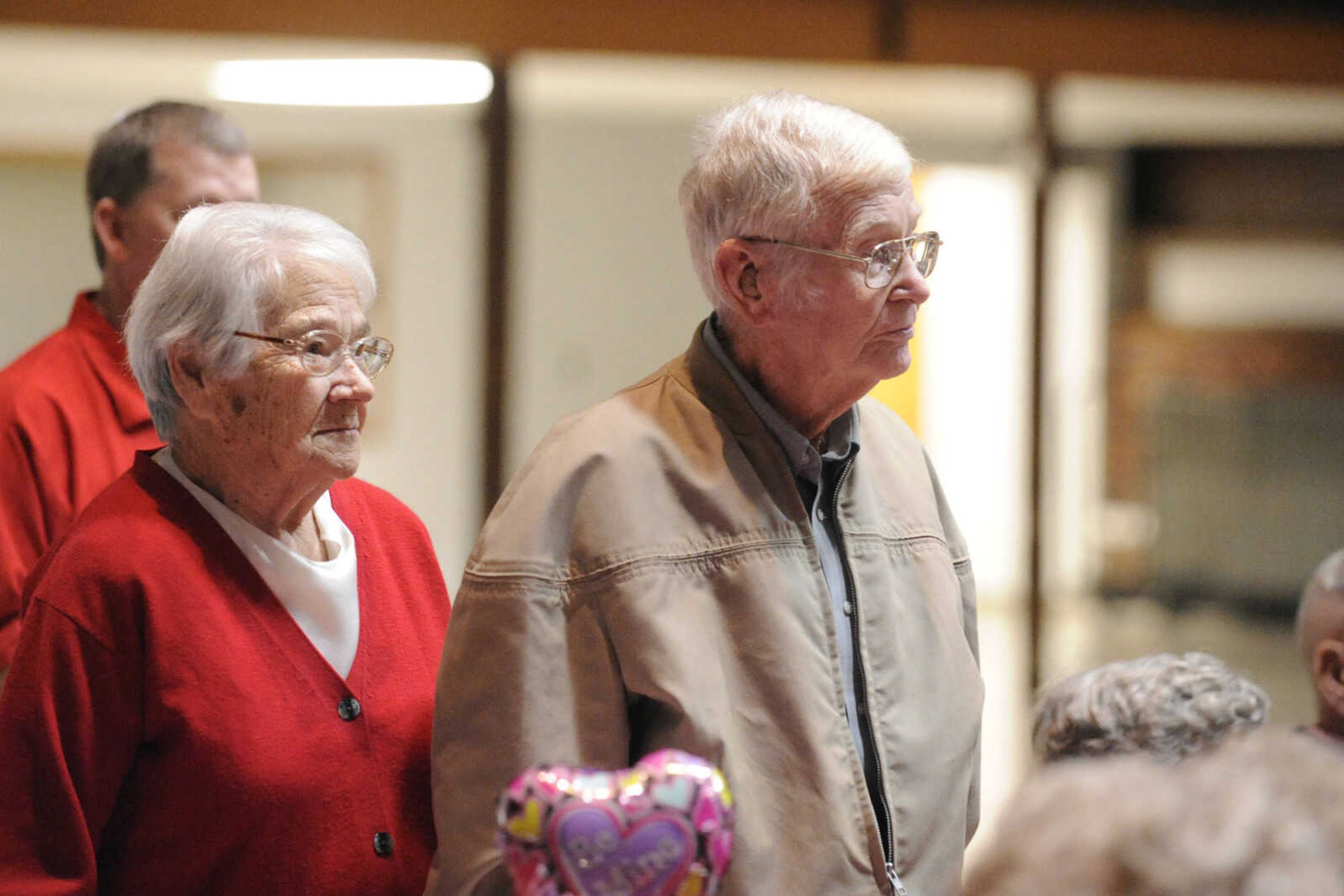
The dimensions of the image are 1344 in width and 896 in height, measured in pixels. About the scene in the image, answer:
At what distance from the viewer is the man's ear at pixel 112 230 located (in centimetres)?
206

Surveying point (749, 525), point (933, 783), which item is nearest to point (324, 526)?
point (749, 525)

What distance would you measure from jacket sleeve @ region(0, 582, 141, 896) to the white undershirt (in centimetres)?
18

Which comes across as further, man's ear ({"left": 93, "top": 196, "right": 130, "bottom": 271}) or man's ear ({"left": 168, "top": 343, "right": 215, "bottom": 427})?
man's ear ({"left": 93, "top": 196, "right": 130, "bottom": 271})

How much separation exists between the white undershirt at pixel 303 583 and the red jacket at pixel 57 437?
31 cm

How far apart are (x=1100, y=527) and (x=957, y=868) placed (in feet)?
11.0

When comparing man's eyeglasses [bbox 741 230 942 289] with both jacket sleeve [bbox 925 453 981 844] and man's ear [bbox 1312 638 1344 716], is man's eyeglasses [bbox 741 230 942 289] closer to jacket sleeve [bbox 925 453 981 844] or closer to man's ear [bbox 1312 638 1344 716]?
jacket sleeve [bbox 925 453 981 844]

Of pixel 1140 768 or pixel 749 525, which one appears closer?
pixel 1140 768

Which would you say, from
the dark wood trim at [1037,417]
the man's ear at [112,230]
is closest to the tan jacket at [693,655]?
the man's ear at [112,230]

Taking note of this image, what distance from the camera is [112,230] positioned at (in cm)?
208

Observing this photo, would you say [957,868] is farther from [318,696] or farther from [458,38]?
[458,38]

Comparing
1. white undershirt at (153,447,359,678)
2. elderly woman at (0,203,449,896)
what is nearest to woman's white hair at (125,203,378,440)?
elderly woman at (0,203,449,896)

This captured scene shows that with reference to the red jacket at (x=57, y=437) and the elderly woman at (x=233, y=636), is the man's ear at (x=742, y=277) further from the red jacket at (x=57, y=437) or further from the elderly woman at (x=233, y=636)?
the red jacket at (x=57, y=437)

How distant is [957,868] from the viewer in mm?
1687

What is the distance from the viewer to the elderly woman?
4.84ft
